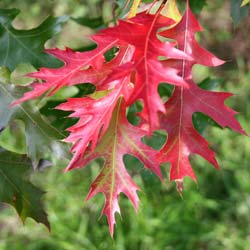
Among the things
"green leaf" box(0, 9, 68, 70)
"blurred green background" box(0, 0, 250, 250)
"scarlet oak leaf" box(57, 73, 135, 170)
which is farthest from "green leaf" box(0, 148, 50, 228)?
"blurred green background" box(0, 0, 250, 250)

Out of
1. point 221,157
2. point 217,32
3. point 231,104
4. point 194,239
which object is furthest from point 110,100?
point 217,32

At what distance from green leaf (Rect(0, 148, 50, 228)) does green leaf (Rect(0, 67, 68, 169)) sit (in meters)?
0.05

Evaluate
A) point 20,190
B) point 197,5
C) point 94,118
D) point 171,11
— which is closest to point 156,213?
point 197,5

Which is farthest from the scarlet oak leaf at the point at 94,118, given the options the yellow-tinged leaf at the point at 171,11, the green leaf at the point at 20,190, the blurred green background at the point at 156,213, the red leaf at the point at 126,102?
the blurred green background at the point at 156,213

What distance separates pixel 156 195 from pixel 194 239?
355 millimetres

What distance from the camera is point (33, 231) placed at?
9.70 feet

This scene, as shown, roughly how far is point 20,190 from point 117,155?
13.7 inches

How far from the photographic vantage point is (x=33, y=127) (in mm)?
1086

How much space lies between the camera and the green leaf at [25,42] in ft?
3.99

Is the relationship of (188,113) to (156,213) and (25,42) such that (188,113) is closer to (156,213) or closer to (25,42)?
(25,42)

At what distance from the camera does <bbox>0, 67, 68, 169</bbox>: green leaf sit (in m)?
1.05

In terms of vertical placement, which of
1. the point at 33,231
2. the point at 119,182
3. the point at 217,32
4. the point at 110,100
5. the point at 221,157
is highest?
the point at 110,100

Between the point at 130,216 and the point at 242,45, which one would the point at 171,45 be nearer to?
the point at 130,216

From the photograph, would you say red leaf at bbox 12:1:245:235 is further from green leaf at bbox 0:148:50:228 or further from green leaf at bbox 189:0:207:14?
green leaf at bbox 189:0:207:14
